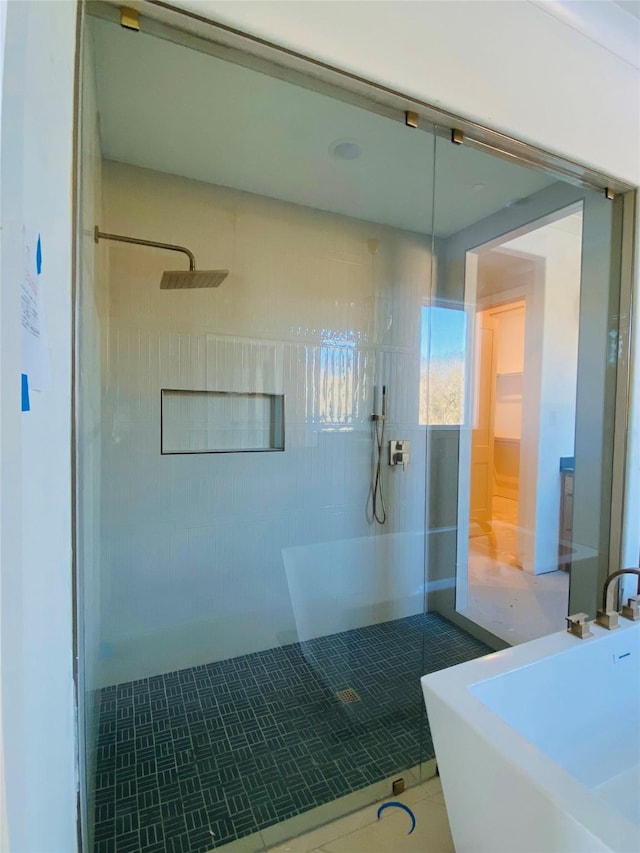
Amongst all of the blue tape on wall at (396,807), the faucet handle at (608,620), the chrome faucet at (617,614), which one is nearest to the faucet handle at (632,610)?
the chrome faucet at (617,614)

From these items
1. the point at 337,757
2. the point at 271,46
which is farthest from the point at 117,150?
the point at 337,757

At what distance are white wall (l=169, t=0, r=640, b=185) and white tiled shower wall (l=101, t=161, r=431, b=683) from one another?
3.65 ft

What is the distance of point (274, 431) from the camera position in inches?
96.0

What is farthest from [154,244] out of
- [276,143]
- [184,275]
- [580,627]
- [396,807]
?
[396,807]

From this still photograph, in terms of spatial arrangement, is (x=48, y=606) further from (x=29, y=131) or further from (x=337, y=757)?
(x=337, y=757)

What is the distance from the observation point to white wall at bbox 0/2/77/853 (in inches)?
16.4

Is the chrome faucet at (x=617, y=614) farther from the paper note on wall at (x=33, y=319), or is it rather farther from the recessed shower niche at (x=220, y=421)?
the paper note on wall at (x=33, y=319)

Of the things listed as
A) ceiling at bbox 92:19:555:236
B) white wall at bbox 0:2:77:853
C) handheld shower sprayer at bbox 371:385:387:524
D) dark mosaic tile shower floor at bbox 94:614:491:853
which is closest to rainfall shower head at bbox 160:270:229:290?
ceiling at bbox 92:19:555:236

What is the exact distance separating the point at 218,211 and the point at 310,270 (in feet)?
2.00

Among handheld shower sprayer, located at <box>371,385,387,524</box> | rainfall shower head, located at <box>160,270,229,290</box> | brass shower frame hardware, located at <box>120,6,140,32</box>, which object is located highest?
brass shower frame hardware, located at <box>120,6,140,32</box>

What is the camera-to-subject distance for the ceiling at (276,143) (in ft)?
4.60

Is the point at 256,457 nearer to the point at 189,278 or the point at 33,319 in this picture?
the point at 189,278

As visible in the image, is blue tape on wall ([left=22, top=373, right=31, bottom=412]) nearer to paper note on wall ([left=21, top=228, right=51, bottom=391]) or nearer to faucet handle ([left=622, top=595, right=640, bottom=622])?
paper note on wall ([left=21, top=228, right=51, bottom=391])

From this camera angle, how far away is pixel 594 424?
2.14 meters
